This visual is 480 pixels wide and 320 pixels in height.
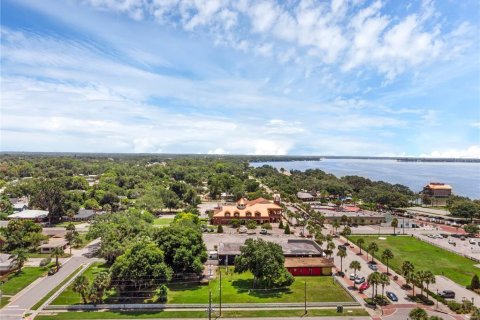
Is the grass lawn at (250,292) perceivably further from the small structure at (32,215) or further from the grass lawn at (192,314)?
the small structure at (32,215)

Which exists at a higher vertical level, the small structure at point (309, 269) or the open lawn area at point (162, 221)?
the small structure at point (309, 269)

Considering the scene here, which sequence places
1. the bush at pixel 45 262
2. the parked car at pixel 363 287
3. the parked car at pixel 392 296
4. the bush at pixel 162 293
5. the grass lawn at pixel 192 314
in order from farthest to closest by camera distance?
1. the bush at pixel 45 262
2. the parked car at pixel 363 287
3. the parked car at pixel 392 296
4. the bush at pixel 162 293
5. the grass lawn at pixel 192 314

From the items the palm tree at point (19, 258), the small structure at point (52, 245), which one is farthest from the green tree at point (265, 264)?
the small structure at point (52, 245)

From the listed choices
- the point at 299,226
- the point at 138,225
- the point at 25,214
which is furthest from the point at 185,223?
the point at 25,214

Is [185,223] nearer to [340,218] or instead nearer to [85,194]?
[340,218]

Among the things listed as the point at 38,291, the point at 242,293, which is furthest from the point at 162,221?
the point at 242,293

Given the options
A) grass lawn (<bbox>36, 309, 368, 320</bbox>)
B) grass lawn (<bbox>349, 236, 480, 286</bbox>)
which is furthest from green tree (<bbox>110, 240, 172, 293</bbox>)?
grass lawn (<bbox>349, 236, 480, 286</bbox>)

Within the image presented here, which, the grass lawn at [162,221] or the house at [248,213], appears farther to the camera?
the house at [248,213]

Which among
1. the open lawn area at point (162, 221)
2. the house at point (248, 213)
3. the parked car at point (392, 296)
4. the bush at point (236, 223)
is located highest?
the house at point (248, 213)
